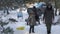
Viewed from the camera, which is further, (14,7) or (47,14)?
(47,14)

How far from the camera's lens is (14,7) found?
23.3ft

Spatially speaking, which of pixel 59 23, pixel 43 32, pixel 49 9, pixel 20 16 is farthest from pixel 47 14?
pixel 20 16

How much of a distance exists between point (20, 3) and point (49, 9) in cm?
329

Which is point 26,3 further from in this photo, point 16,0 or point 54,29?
point 54,29

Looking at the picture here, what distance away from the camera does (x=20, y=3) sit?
22.4 feet

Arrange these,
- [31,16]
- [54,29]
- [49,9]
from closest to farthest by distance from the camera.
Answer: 1. [49,9]
2. [31,16]
3. [54,29]

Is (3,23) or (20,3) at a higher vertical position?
(20,3)

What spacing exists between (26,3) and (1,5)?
0.83 metres

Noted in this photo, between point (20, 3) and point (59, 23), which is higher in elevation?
point (20, 3)

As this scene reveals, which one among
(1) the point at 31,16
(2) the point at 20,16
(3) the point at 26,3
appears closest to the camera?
(3) the point at 26,3

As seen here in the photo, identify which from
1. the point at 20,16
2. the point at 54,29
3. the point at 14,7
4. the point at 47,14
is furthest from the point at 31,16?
the point at 20,16

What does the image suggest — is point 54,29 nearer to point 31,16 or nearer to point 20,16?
point 31,16

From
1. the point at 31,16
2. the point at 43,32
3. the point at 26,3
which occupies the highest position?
the point at 26,3

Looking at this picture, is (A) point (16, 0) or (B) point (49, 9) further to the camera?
(B) point (49, 9)
